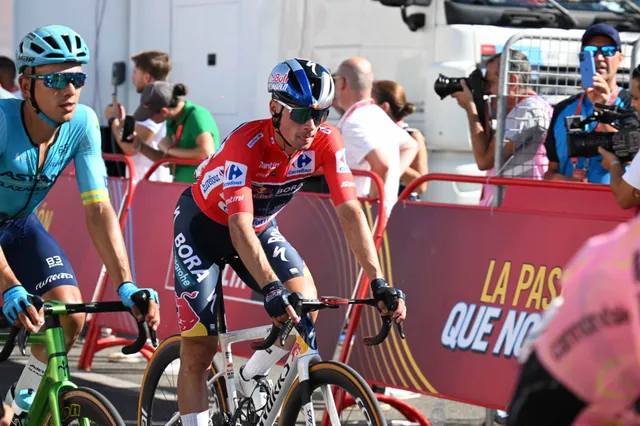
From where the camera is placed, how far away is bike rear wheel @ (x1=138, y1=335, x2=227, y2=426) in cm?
497

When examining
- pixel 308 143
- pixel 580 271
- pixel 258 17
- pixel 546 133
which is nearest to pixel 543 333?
pixel 580 271

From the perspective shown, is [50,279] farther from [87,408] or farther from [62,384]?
[87,408]

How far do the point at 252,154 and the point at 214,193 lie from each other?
32 centimetres

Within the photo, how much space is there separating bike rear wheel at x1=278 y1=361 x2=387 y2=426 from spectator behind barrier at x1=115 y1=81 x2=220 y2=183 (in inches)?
161

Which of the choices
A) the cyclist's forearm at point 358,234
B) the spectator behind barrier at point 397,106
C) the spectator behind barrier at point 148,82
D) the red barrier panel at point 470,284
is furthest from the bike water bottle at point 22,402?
the spectator behind barrier at point 148,82

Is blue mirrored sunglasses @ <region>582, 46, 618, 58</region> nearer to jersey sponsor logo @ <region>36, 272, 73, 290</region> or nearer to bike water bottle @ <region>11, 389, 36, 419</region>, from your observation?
jersey sponsor logo @ <region>36, 272, 73, 290</region>

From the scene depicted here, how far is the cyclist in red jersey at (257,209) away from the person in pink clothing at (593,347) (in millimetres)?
2381

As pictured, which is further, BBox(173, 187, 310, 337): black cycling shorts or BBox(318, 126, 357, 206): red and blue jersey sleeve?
BBox(173, 187, 310, 337): black cycling shorts

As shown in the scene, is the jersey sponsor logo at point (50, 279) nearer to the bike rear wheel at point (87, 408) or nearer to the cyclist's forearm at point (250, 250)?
the bike rear wheel at point (87, 408)

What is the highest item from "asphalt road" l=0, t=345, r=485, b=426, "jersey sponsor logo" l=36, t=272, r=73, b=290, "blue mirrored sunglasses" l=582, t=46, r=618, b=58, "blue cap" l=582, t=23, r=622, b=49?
"blue cap" l=582, t=23, r=622, b=49

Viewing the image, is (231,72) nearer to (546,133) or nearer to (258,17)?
(258,17)

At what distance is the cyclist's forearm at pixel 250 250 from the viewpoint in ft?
13.6

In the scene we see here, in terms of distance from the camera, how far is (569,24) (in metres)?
9.13

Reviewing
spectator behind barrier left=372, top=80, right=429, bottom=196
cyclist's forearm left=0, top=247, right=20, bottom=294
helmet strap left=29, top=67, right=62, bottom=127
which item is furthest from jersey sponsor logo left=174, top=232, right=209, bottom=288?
spectator behind barrier left=372, top=80, right=429, bottom=196
